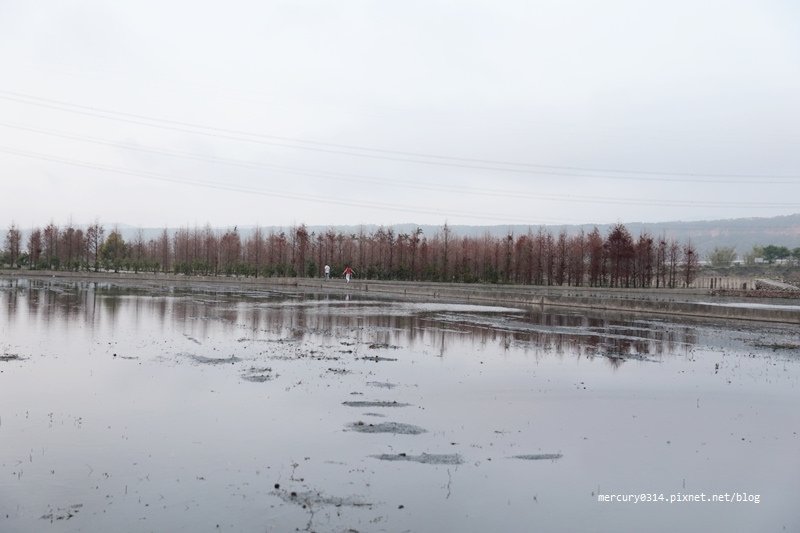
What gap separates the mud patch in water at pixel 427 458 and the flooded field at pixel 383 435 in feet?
0.12

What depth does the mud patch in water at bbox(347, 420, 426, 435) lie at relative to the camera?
10.0 m

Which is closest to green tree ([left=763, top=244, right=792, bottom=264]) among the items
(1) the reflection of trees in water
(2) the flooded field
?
(1) the reflection of trees in water

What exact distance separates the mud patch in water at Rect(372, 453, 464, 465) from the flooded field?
4 cm

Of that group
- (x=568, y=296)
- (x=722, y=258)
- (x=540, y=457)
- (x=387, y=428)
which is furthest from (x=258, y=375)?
(x=722, y=258)

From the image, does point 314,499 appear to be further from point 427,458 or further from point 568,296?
point 568,296

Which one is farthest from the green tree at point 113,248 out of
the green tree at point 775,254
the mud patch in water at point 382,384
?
the green tree at point 775,254

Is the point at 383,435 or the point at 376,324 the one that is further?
the point at 376,324

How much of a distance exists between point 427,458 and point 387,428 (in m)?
1.46

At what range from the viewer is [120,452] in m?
8.59

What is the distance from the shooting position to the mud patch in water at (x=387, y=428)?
32.9 ft

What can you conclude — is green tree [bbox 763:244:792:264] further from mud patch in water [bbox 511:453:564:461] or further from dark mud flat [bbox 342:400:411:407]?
mud patch in water [bbox 511:453:564:461]

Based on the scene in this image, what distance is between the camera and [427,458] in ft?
29.0

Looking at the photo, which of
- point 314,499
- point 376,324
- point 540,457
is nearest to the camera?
point 314,499

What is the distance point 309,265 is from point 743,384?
5510 centimetres
